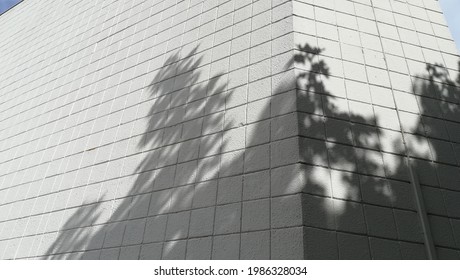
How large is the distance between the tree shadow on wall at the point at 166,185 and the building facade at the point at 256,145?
0.6 inches

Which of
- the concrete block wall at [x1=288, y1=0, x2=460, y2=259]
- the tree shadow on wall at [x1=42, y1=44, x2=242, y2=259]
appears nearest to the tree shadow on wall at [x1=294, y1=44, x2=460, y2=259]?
the concrete block wall at [x1=288, y1=0, x2=460, y2=259]

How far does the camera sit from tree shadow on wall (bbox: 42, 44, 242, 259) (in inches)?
123

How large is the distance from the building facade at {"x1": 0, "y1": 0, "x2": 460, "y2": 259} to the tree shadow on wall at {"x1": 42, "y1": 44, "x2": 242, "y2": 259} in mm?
16

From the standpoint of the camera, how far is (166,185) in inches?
136

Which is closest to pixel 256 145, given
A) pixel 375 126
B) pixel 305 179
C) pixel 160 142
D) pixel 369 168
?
pixel 305 179

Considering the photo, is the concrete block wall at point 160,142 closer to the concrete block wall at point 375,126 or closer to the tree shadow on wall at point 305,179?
the tree shadow on wall at point 305,179

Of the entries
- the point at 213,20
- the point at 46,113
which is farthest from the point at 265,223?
the point at 46,113

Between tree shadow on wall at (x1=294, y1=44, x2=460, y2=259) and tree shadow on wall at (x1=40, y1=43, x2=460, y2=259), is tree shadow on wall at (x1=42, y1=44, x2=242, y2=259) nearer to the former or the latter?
tree shadow on wall at (x1=40, y1=43, x2=460, y2=259)

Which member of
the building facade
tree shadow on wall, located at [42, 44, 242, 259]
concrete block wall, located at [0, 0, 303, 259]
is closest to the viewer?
the building facade

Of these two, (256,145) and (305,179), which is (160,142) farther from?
(305,179)

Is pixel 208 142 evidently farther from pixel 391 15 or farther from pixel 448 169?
pixel 391 15

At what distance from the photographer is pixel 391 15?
409 centimetres

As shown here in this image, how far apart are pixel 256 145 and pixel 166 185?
1.08 metres
